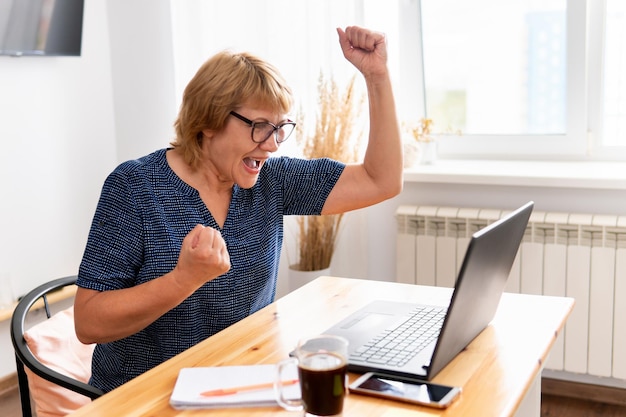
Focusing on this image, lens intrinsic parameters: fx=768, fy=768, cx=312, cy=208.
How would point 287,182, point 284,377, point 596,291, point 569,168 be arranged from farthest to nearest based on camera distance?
point 569,168
point 596,291
point 287,182
point 284,377

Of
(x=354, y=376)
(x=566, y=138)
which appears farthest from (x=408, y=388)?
(x=566, y=138)

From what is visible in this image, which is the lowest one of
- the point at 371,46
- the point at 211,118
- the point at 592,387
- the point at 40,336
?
the point at 592,387

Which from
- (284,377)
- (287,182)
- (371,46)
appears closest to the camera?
(284,377)

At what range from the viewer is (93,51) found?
3.50 metres

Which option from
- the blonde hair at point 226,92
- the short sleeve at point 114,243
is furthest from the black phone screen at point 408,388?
the blonde hair at point 226,92

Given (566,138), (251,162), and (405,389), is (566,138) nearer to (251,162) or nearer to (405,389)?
(251,162)

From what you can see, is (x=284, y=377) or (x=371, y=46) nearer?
(x=284, y=377)

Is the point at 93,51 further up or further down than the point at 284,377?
further up

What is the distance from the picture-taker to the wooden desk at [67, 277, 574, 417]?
1.23 meters

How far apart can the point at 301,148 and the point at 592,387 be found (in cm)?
152

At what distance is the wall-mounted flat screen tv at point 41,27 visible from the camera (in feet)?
9.64

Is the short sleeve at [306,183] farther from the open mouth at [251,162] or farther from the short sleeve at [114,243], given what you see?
A: the short sleeve at [114,243]

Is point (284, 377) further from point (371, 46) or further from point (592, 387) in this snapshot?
point (592, 387)

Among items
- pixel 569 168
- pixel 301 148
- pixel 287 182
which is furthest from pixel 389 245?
pixel 287 182
